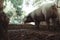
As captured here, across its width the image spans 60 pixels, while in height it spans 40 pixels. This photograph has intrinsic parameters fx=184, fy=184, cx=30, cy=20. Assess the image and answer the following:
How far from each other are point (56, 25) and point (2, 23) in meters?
1.04

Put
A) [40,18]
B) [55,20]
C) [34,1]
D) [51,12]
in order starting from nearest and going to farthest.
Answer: [51,12], [55,20], [40,18], [34,1]

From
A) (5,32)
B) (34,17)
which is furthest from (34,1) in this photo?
(5,32)

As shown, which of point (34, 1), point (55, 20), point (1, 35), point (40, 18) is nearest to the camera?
point (1, 35)

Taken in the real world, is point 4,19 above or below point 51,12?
above

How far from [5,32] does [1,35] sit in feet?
0.07

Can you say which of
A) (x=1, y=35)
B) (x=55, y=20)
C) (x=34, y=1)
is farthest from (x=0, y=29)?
(x=34, y=1)

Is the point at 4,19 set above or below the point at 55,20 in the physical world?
above

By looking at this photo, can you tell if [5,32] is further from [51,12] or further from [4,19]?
[51,12]

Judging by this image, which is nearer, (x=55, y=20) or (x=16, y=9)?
(x=55, y=20)

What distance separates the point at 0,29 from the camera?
0.62 meters

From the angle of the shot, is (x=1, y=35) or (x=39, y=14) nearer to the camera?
(x=1, y=35)

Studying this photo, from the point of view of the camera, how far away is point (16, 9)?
380cm

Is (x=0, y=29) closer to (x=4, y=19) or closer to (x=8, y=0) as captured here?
(x=4, y=19)

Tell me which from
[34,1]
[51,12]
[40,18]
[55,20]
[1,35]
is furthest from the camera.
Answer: [34,1]
